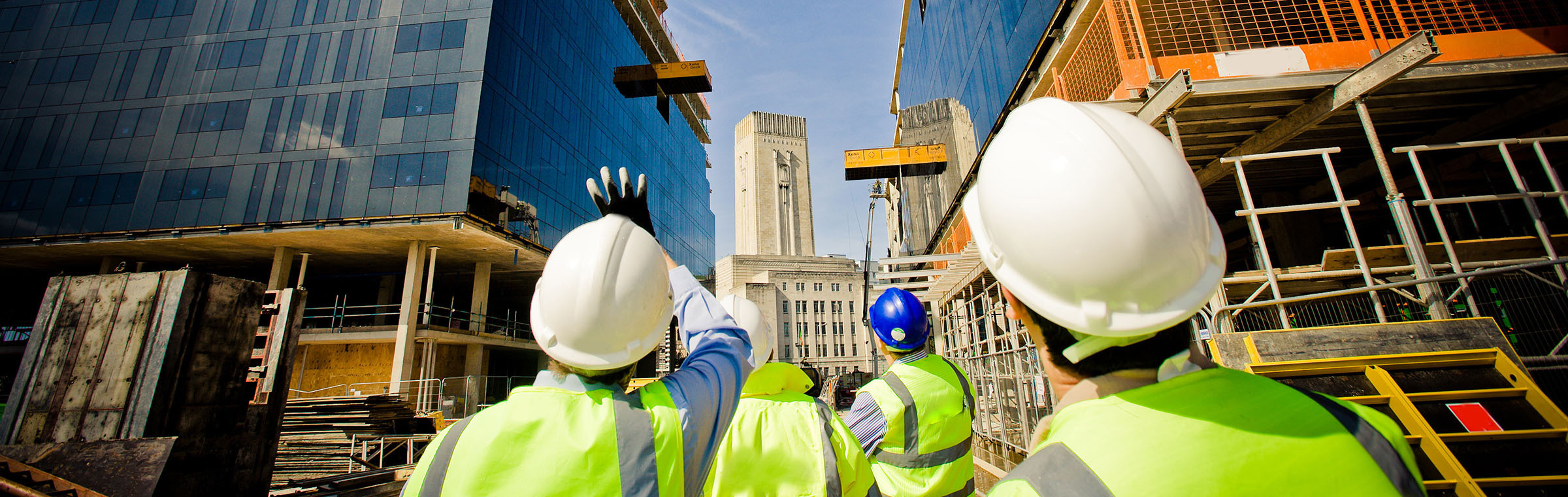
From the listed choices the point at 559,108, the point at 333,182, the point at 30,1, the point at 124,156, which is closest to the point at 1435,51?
the point at 333,182

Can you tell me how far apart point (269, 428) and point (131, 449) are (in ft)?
4.06

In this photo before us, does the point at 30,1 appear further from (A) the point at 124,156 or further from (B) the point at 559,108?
(B) the point at 559,108

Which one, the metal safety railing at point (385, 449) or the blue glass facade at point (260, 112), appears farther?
the blue glass facade at point (260, 112)

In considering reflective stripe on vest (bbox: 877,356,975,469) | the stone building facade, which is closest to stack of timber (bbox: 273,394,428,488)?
reflective stripe on vest (bbox: 877,356,975,469)

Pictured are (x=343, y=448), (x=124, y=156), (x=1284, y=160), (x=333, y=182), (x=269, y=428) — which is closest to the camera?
(x=269, y=428)

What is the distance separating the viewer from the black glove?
1795 millimetres

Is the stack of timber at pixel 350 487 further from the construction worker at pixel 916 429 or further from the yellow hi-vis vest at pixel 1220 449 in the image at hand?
the yellow hi-vis vest at pixel 1220 449

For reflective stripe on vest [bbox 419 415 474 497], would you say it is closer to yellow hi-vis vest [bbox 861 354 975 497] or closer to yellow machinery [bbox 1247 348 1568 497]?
yellow hi-vis vest [bbox 861 354 975 497]

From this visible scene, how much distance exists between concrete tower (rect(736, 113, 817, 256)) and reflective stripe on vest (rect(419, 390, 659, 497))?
73713 millimetres

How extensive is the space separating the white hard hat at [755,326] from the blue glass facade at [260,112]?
59.3 ft

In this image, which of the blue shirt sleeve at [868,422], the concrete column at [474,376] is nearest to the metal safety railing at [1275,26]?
the blue shirt sleeve at [868,422]

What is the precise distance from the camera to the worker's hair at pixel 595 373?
157cm

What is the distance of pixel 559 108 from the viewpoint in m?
25.9

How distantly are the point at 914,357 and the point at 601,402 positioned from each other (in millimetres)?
1979
